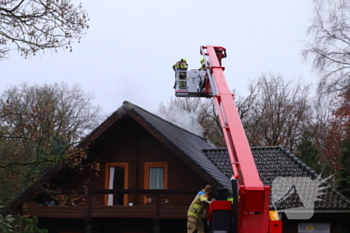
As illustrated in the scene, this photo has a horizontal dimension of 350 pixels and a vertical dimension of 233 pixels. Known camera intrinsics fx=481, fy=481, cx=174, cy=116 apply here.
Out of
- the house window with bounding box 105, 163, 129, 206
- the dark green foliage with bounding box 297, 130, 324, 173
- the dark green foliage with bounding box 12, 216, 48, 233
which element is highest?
the dark green foliage with bounding box 297, 130, 324, 173

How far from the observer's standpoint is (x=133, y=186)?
1745cm

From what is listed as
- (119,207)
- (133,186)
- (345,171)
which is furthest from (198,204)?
(345,171)

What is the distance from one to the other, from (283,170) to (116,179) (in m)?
6.57

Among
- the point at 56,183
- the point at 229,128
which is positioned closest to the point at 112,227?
the point at 56,183

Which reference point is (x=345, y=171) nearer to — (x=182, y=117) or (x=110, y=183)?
(x=110, y=183)

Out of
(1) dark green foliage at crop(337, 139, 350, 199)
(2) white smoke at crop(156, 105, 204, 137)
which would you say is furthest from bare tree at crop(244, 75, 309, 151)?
(1) dark green foliage at crop(337, 139, 350, 199)

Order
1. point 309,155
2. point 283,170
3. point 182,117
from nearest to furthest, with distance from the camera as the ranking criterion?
point 283,170
point 309,155
point 182,117

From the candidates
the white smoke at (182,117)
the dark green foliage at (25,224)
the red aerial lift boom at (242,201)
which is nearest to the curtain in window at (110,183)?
the dark green foliage at (25,224)

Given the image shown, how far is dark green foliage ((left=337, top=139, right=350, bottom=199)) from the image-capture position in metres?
16.6

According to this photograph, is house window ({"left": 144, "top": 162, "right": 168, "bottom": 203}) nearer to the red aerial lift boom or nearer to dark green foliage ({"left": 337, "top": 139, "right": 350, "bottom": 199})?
dark green foliage ({"left": 337, "top": 139, "right": 350, "bottom": 199})

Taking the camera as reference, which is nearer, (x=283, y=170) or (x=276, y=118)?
(x=283, y=170)

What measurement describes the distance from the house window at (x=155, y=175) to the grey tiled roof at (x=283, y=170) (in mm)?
2671

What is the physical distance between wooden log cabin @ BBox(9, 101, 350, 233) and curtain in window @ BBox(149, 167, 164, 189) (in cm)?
4

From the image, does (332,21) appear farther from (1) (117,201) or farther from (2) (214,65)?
(1) (117,201)
